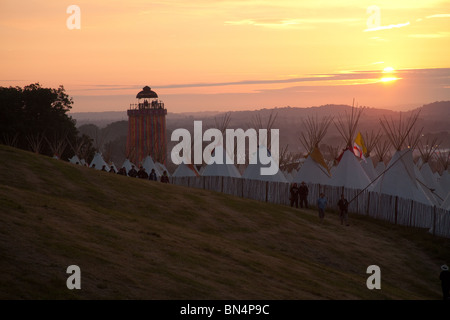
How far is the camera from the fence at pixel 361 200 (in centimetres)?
2464

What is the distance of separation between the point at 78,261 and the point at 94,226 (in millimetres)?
3190

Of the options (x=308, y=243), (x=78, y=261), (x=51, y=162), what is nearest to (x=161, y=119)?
(x=51, y=162)

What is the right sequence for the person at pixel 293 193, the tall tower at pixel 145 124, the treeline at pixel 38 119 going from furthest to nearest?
1. the tall tower at pixel 145 124
2. the treeline at pixel 38 119
3. the person at pixel 293 193

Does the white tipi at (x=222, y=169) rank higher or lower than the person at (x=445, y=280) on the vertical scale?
higher

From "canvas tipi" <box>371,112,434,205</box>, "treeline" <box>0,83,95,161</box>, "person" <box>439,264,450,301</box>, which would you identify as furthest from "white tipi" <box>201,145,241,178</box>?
"person" <box>439,264,450,301</box>

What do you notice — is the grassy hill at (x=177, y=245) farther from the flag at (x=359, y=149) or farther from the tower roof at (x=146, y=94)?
the tower roof at (x=146, y=94)

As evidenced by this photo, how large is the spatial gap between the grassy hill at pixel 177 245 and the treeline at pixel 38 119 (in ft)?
79.5

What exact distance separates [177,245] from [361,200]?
1470 cm

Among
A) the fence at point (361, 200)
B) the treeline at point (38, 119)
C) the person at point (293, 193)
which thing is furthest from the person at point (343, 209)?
the treeline at point (38, 119)

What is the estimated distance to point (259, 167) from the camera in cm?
3228

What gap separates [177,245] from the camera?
15508mm

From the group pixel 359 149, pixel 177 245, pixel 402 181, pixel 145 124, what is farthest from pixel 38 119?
pixel 177 245

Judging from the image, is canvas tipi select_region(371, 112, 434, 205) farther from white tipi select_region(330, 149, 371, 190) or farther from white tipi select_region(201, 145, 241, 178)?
white tipi select_region(201, 145, 241, 178)
